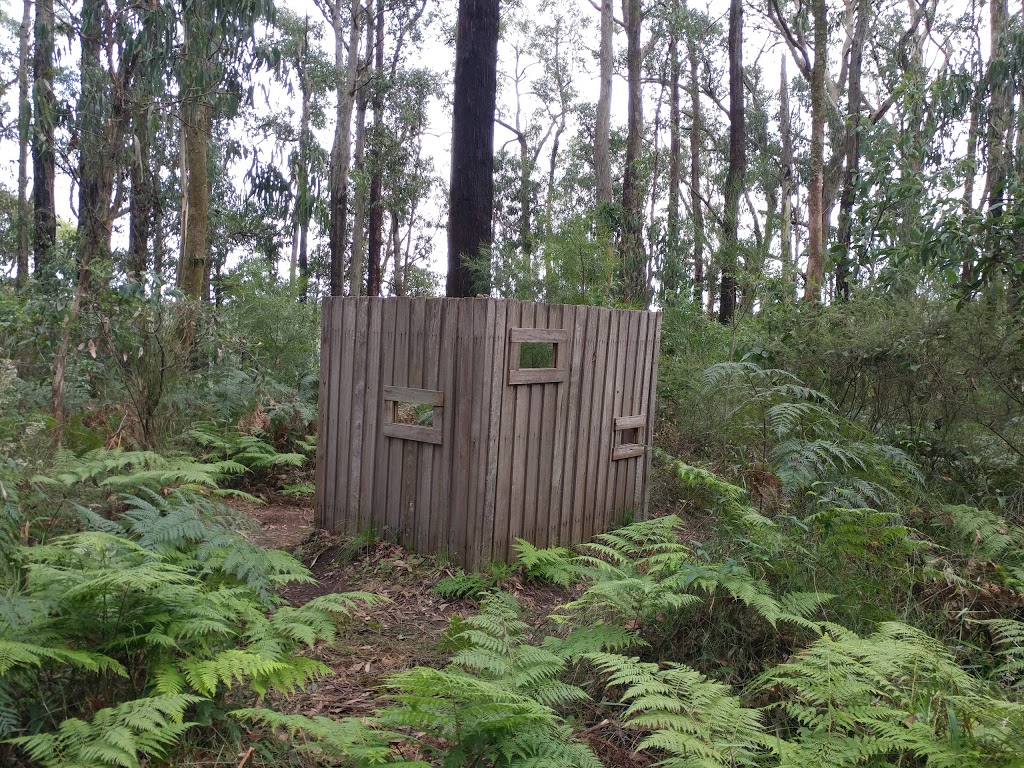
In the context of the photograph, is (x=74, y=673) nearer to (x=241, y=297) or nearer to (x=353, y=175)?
(x=241, y=297)

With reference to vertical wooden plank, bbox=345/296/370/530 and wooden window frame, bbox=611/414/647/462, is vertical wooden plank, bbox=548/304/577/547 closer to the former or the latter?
wooden window frame, bbox=611/414/647/462

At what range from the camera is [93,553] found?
3160mm

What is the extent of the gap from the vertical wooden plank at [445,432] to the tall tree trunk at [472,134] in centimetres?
284

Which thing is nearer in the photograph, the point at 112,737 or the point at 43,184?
the point at 112,737

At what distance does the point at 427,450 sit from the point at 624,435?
6.22 ft

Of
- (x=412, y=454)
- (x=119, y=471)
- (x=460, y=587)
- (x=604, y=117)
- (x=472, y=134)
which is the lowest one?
(x=460, y=587)

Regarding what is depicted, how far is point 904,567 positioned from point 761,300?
17.8 feet

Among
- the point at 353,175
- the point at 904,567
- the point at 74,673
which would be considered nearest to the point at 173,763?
the point at 74,673

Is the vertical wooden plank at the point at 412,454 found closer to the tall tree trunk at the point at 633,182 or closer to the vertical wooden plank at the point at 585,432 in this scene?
the vertical wooden plank at the point at 585,432

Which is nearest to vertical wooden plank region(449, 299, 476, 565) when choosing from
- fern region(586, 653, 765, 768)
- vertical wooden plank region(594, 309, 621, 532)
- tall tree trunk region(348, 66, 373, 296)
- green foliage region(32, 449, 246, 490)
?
vertical wooden plank region(594, 309, 621, 532)

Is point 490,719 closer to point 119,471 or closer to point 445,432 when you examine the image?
point 445,432

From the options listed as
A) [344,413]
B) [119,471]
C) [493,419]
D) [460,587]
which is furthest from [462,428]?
[119,471]

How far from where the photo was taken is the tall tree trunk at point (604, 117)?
16.4 m

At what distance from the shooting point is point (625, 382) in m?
6.26
